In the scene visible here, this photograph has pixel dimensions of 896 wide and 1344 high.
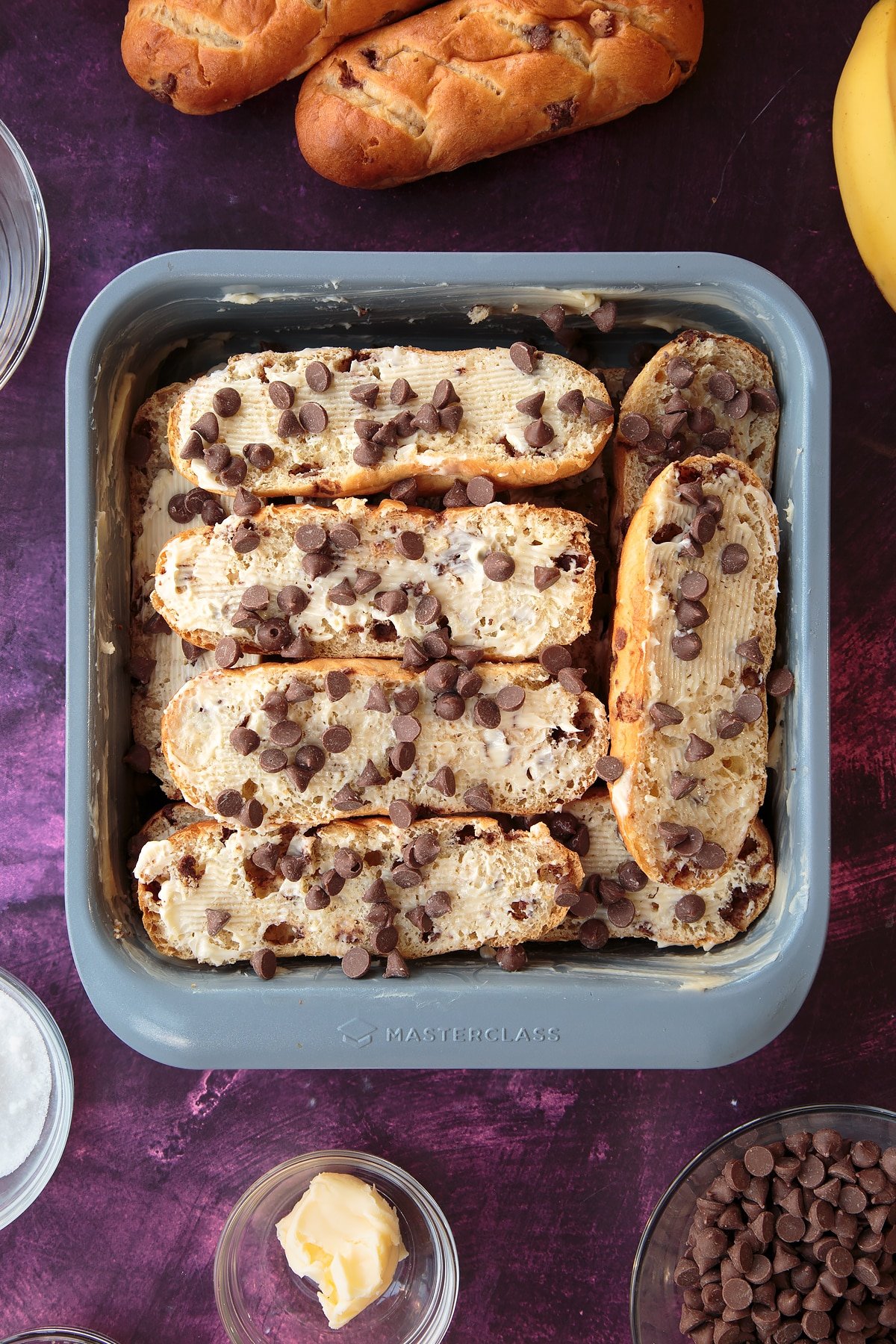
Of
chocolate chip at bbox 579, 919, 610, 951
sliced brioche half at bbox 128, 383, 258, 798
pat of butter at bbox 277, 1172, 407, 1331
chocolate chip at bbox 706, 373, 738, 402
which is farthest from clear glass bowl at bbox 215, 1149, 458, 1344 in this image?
chocolate chip at bbox 706, 373, 738, 402

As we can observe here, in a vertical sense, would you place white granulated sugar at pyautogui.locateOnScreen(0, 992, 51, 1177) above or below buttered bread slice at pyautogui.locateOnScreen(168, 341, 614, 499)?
below

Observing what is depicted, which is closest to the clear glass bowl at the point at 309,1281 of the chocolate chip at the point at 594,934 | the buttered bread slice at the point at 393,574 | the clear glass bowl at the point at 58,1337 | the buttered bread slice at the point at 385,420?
the clear glass bowl at the point at 58,1337

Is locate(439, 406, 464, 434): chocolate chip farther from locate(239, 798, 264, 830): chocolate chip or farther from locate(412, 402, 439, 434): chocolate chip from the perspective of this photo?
locate(239, 798, 264, 830): chocolate chip

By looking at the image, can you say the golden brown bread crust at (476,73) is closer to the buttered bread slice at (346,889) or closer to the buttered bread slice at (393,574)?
the buttered bread slice at (393,574)

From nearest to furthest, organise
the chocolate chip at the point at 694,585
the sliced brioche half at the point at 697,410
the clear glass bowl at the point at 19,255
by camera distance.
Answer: the chocolate chip at the point at 694,585 → the sliced brioche half at the point at 697,410 → the clear glass bowl at the point at 19,255

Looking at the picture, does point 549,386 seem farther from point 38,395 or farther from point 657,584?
point 38,395

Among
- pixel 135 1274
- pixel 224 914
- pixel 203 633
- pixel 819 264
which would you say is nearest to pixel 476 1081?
pixel 224 914
